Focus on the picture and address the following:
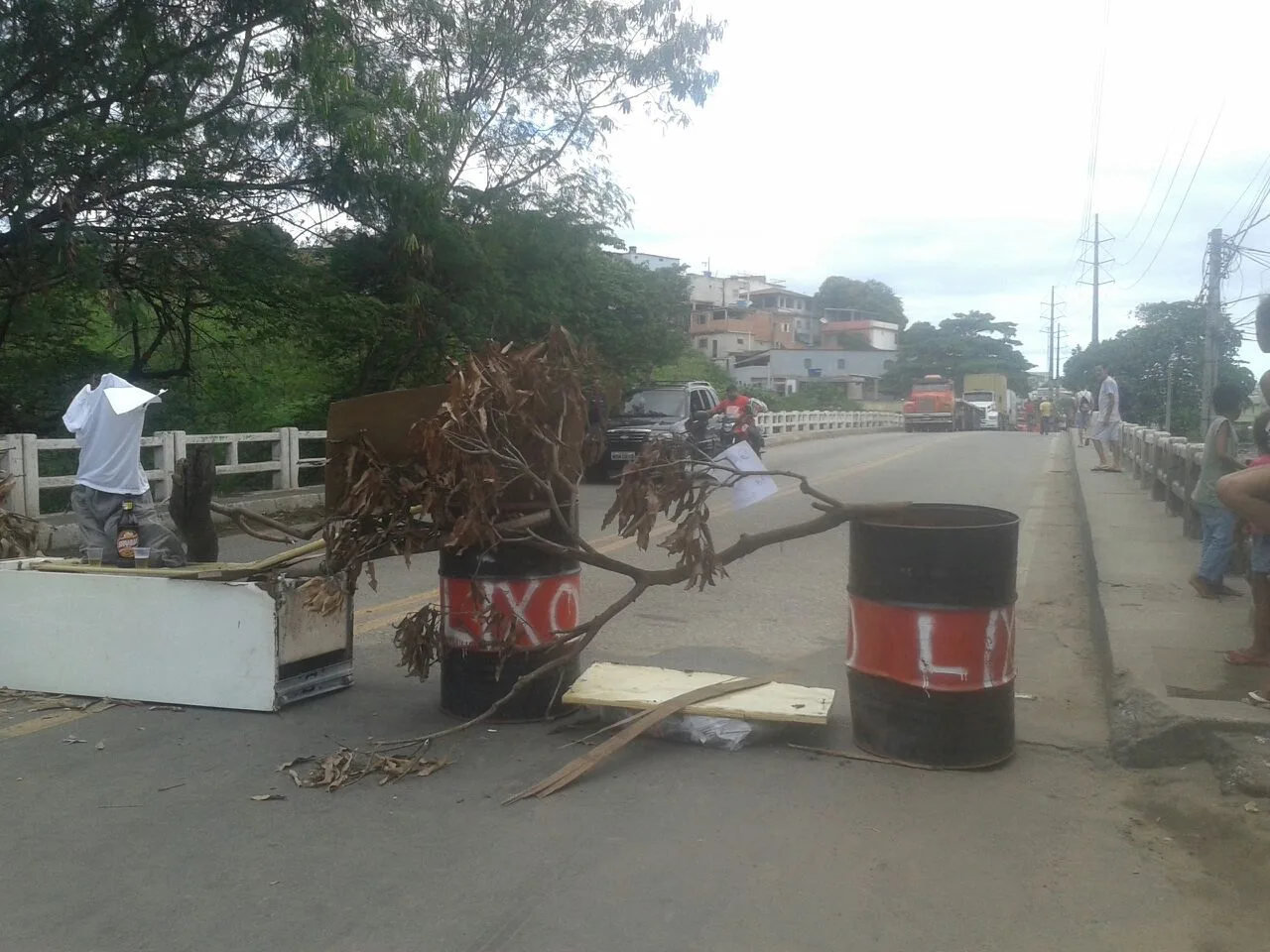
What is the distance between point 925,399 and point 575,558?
4956 centimetres

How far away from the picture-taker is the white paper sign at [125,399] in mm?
7379

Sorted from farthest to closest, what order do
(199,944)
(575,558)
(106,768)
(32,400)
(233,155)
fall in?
(32,400) → (233,155) → (575,558) → (106,768) → (199,944)

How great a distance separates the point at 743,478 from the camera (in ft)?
17.6

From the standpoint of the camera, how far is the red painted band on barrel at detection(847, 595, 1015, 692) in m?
4.91

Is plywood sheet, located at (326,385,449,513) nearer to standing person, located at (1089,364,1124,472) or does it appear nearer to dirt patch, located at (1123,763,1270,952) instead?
dirt patch, located at (1123,763,1270,952)

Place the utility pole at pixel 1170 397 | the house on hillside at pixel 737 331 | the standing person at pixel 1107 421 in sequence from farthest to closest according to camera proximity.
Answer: the house on hillside at pixel 737 331
the utility pole at pixel 1170 397
the standing person at pixel 1107 421

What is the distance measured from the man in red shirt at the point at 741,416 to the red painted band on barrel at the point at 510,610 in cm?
1455

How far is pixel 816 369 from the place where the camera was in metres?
96.1

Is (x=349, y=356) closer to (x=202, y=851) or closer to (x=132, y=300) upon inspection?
(x=132, y=300)

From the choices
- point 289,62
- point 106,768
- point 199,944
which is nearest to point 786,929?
point 199,944

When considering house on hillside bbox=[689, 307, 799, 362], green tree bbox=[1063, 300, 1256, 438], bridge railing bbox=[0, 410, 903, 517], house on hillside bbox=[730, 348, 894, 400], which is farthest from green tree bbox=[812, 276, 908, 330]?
bridge railing bbox=[0, 410, 903, 517]

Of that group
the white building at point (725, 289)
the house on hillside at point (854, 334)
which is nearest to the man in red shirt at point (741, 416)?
the white building at point (725, 289)

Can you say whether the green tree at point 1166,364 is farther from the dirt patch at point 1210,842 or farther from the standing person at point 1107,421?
the dirt patch at point 1210,842

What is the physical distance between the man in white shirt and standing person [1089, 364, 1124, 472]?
51.6 feet
